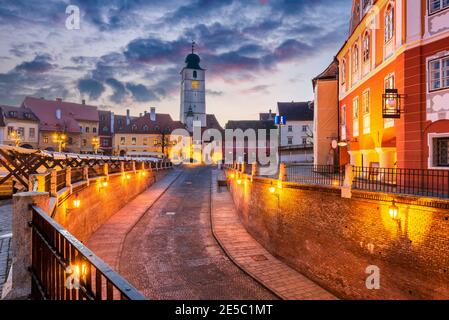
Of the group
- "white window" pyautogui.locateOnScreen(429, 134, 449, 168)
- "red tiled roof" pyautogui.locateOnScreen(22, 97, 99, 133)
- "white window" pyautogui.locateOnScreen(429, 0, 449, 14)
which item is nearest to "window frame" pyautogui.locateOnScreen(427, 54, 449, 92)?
"white window" pyautogui.locateOnScreen(429, 134, 449, 168)

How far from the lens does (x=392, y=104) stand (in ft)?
43.7

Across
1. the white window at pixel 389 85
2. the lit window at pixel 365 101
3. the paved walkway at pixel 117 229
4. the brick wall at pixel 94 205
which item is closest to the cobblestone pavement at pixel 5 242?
the brick wall at pixel 94 205

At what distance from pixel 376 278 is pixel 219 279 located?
270 inches

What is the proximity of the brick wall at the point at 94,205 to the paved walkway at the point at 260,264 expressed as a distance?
8.17 meters

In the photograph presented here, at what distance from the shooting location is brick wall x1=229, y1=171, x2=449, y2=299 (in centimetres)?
920

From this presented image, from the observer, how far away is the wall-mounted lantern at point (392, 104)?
1314 cm

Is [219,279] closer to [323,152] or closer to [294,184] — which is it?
[294,184]

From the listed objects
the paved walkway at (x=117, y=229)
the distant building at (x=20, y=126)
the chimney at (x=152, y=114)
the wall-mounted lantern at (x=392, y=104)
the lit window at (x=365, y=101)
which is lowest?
the paved walkway at (x=117, y=229)

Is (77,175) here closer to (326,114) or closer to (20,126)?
(326,114)

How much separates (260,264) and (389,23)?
547 inches

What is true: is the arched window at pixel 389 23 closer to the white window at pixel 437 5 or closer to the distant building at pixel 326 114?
the white window at pixel 437 5

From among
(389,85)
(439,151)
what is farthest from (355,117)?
(439,151)

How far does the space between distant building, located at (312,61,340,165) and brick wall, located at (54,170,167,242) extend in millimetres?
18181

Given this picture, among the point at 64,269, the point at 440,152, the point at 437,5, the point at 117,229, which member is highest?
the point at 437,5
